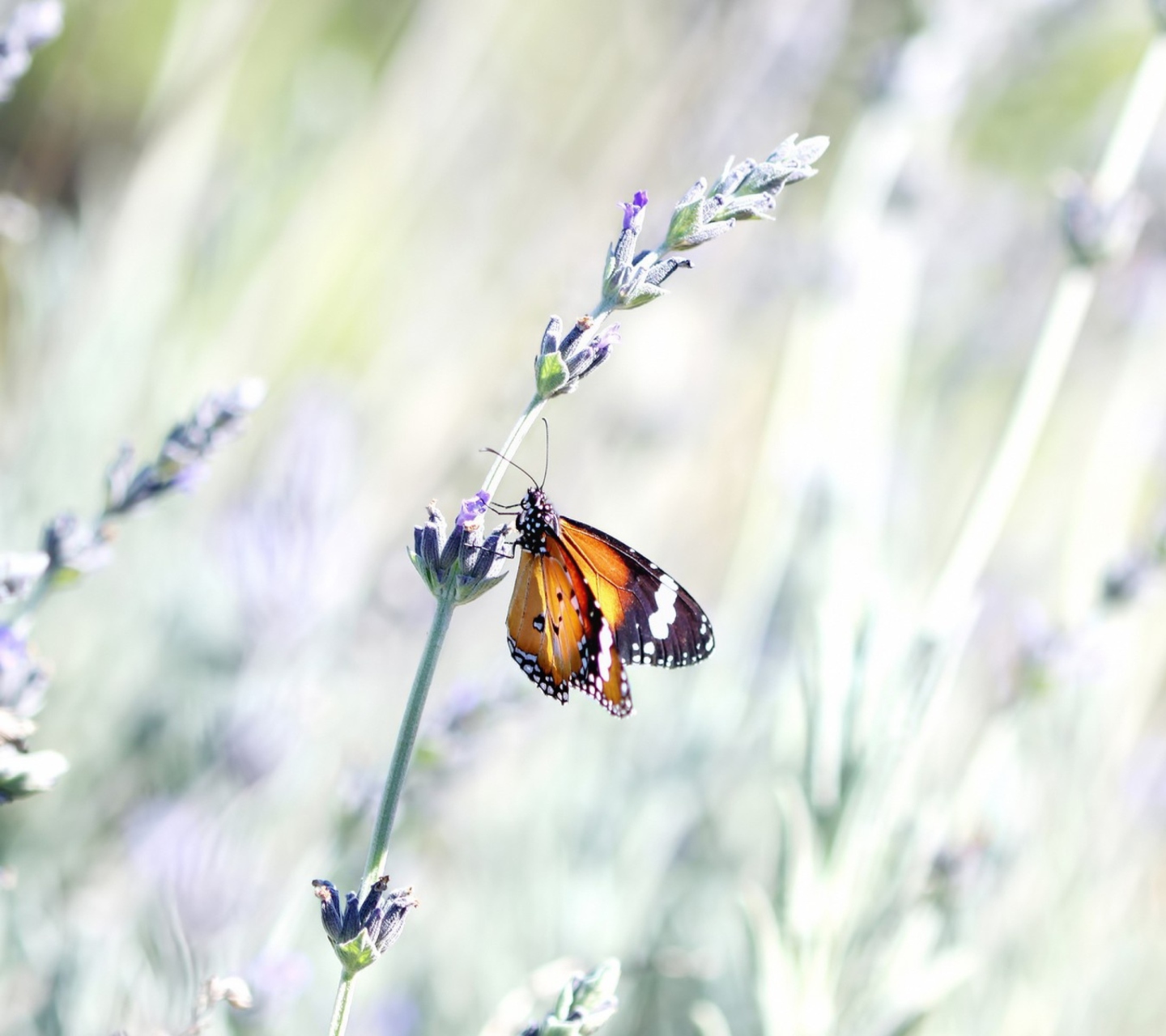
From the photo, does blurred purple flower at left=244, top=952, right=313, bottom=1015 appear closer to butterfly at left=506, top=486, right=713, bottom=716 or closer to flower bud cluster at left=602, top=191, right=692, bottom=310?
butterfly at left=506, top=486, right=713, bottom=716

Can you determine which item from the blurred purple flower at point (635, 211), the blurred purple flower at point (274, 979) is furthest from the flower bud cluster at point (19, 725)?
the blurred purple flower at point (635, 211)

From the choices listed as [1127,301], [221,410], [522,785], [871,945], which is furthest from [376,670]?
[1127,301]

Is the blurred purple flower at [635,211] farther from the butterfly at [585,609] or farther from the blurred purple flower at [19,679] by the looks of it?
the blurred purple flower at [19,679]

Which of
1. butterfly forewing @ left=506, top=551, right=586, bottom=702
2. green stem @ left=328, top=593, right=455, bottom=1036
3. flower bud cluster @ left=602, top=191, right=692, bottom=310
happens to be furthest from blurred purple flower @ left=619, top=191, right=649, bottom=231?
butterfly forewing @ left=506, top=551, right=586, bottom=702

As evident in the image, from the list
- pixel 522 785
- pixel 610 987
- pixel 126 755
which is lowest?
pixel 610 987

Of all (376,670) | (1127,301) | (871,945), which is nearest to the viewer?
(871,945)

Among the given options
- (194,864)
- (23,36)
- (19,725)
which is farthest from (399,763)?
(194,864)

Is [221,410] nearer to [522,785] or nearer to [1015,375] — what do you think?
[522,785]
